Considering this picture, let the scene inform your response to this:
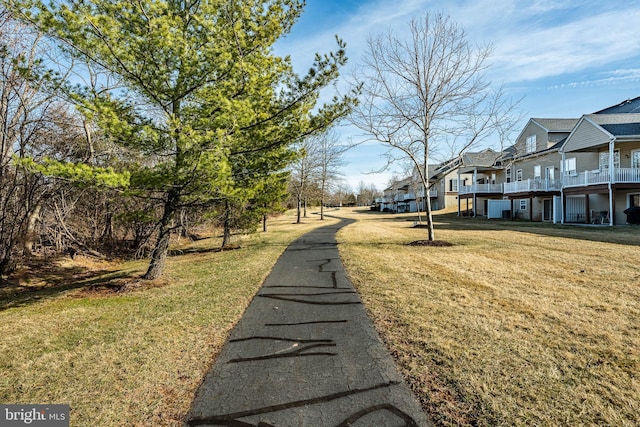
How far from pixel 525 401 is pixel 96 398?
3.87 meters

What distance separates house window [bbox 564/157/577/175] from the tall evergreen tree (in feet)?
77.5

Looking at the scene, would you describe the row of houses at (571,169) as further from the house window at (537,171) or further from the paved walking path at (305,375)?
the paved walking path at (305,375)

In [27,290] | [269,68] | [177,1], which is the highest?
[177,1]

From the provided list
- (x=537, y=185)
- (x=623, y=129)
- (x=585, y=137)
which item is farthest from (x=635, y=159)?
(x=537, y=185)

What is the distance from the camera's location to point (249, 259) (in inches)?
431

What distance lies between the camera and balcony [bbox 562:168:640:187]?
17750 millimetres

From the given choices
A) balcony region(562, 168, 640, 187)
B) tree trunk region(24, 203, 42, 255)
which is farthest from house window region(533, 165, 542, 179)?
tree trunk region(24, 203, 42, 255)

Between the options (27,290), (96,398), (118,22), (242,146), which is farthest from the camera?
(27,290)

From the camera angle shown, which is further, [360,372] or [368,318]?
[368,318]

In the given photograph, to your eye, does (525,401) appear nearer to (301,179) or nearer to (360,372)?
(360,372)

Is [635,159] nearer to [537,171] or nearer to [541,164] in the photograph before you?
[541,164]

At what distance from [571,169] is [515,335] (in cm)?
2569

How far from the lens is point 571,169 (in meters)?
23.8

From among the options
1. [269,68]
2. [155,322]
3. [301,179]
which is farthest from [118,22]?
[301,179]
